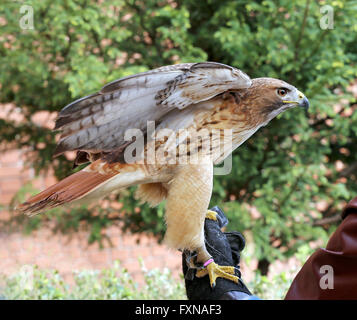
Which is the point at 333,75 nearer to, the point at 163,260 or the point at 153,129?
the point at 153,129

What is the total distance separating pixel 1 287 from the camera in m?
2.74

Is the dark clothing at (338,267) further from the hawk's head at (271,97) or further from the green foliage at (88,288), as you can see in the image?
the green foliage at (88,288)

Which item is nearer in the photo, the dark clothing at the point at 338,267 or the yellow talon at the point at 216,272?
the dark clothing at the point at 338,267

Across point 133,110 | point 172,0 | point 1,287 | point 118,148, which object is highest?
point 172,0

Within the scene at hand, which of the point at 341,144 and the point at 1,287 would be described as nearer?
the point at 1,287

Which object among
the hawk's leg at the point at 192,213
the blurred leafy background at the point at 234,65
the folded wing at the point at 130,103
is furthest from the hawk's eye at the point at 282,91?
the blurred leafy background at the point at 234,65

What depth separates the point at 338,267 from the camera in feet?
4.25

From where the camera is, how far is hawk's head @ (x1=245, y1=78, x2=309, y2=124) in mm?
1806

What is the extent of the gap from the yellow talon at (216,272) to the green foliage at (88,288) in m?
0.87

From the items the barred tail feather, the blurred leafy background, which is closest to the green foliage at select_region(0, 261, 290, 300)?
the blurred leafy background

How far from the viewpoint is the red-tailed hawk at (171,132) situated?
1609mm
